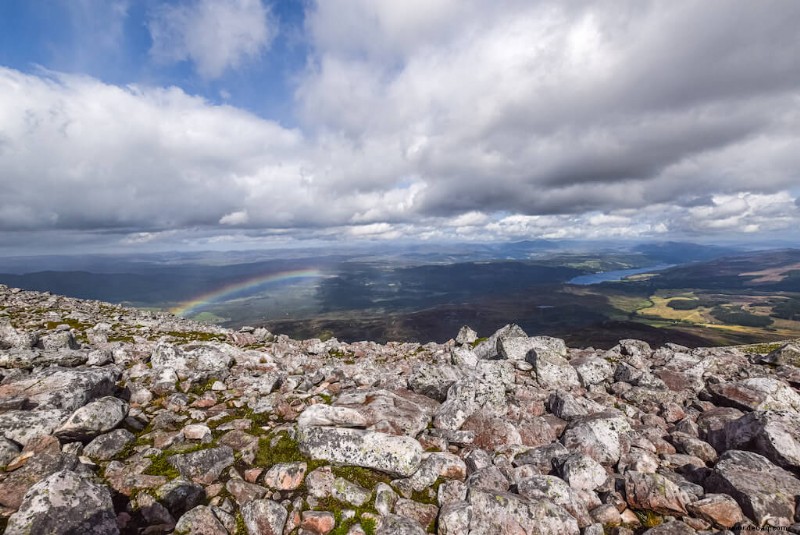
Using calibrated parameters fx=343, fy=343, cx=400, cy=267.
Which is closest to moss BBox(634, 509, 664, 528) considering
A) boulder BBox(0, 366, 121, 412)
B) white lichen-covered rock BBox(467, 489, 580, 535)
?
white lichen-covered rock BBox(467, 489, 580, 535)

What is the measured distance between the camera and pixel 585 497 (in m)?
9.22

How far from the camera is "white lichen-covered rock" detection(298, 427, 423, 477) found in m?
9.79

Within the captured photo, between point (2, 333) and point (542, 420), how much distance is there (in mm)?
32493

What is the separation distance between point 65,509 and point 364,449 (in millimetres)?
6535

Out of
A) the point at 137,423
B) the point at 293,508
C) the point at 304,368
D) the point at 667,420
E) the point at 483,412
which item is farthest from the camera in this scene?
the point at 304,368

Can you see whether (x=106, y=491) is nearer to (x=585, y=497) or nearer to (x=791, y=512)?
(x=585, y=497)

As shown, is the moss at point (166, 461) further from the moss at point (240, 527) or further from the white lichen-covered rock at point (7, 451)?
the white lichen-covered rock at point (7, 451)

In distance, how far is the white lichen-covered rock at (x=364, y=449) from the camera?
979cm

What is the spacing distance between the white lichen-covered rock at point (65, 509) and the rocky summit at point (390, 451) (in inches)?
1.1

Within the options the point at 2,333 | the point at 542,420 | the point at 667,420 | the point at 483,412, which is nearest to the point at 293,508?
the point at 483,412

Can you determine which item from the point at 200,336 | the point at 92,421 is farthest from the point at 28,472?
the point at 200,336

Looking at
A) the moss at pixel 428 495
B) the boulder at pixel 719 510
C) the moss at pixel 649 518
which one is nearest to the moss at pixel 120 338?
the moss at pixel 428 495

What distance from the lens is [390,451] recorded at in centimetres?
999

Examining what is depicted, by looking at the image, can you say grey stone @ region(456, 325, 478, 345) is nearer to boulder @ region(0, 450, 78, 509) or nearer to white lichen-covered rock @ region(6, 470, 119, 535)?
boulder @ region(0, 450, 78, 509)
